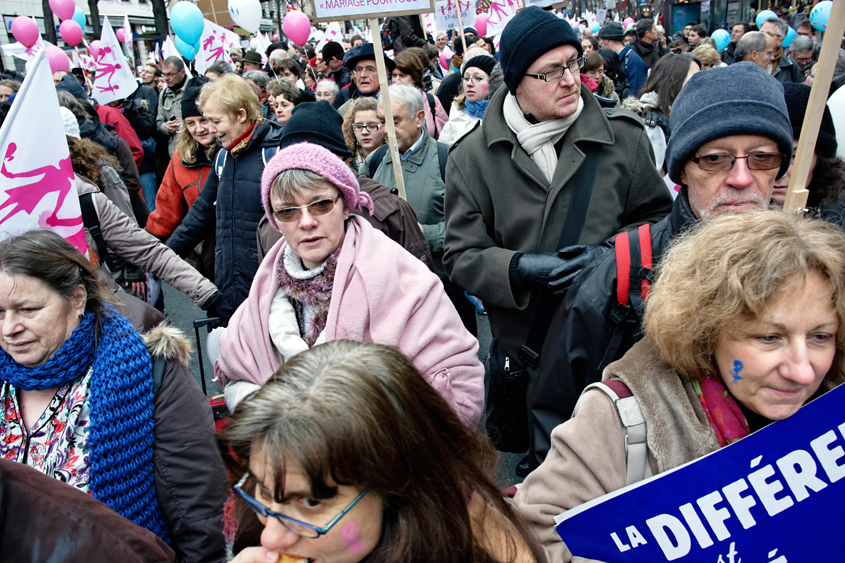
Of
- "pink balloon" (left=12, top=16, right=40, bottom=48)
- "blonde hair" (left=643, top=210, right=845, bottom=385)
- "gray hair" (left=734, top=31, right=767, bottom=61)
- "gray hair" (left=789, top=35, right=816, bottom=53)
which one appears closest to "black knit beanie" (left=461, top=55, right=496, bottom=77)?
"gray hair" (left=734, top=31, right=767, bottom=61)

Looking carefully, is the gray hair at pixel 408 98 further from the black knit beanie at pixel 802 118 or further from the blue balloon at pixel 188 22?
the blue balloon at pixel 188 22

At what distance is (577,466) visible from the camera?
1.37m

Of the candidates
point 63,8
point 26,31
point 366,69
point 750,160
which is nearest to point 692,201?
point 750,160

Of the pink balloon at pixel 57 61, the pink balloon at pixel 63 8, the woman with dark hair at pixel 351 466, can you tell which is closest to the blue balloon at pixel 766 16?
the woman with dark hair at pixel 351 466

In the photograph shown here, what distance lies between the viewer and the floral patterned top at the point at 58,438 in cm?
198

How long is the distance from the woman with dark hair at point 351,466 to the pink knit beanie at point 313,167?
1.23 m

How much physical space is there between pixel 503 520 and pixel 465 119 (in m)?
4.70

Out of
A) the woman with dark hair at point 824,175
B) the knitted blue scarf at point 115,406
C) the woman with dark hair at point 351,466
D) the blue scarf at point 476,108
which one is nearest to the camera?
the woman with dark hair at point 351,466

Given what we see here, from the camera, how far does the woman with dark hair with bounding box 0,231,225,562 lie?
1982 mm

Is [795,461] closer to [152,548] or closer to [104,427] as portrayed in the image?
[152,548]

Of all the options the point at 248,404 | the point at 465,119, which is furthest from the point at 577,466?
the point at 465,119

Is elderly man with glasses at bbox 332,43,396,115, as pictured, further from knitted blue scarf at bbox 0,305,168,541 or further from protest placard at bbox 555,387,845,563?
protest placard at bbox 555,387,845,563

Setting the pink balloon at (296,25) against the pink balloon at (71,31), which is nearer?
the pink balloon at (296,25)

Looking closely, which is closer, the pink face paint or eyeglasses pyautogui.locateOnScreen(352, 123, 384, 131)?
the pink face paint
